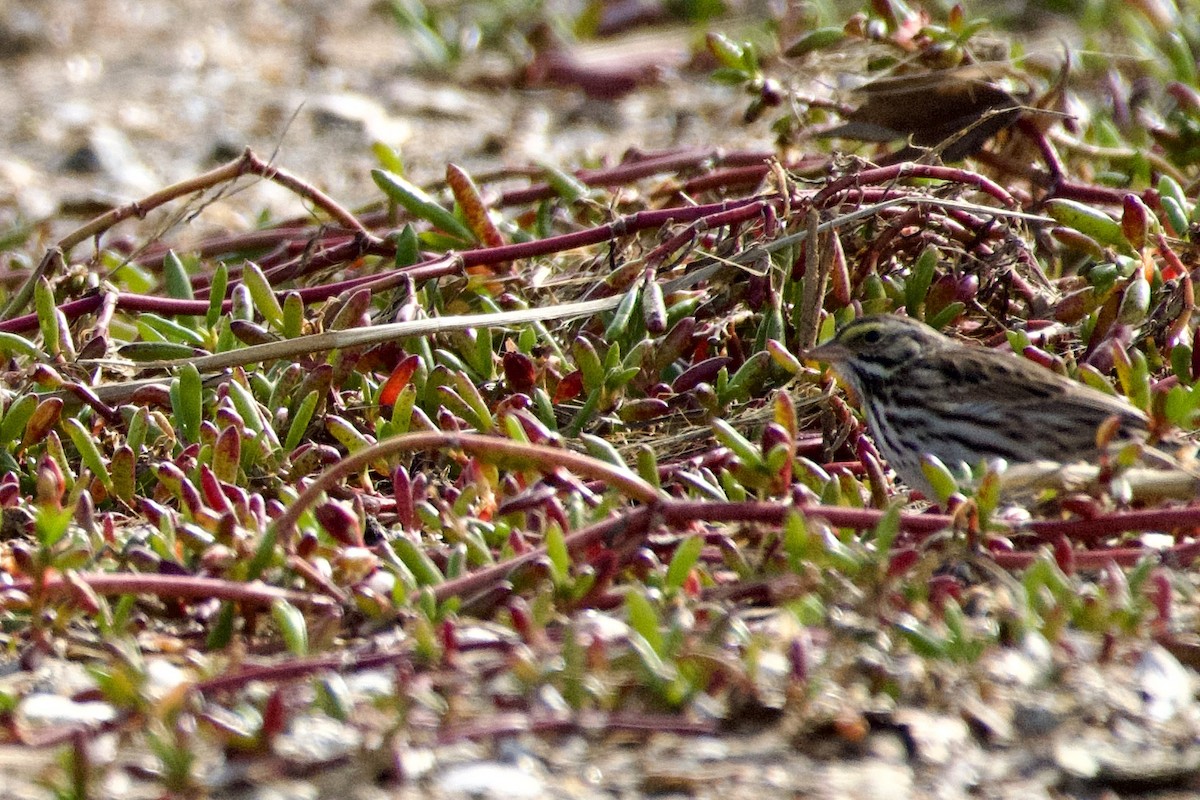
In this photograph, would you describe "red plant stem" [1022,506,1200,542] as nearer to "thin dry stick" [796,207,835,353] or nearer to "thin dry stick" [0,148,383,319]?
"thin dry stick" [796,207,835,353]

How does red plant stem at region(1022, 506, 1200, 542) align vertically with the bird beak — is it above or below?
below

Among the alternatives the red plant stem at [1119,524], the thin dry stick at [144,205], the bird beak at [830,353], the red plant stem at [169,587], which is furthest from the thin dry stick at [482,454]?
the thin dry stick at [144,205]

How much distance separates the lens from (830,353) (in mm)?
4145

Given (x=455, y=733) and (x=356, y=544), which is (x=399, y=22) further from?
(x=455, y=733)

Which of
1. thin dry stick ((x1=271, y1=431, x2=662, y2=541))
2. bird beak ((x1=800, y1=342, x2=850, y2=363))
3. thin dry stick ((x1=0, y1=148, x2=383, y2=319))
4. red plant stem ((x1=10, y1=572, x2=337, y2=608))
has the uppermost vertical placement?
thin dry stick ((x1=0, y1=148, x2=383, y2=319))

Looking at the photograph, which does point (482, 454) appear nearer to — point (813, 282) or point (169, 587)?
point (169, 587)

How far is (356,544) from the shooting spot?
3332mm

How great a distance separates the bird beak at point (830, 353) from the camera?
4.13m

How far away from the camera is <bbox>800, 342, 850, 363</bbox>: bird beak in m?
4.13

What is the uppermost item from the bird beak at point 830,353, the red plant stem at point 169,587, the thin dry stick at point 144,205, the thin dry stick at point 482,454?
the thin dry stick at point 144,205

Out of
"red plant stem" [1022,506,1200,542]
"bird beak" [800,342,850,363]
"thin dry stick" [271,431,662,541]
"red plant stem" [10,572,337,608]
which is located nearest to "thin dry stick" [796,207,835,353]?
"bird beak" [800,342,850,363]

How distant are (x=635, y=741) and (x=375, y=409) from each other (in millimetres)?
1643

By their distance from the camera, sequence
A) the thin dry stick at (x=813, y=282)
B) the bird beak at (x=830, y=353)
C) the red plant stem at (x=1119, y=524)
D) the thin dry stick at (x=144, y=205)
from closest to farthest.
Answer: the red plant stem at (x=1119, y=524) → the bird beak at (x=830, y=353) → the thin dry stick at (x=813, y=282) → the thin dry stick at (x=144, y=205)

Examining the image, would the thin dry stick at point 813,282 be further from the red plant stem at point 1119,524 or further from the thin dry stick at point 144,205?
the thin dry stick at point 144,205
